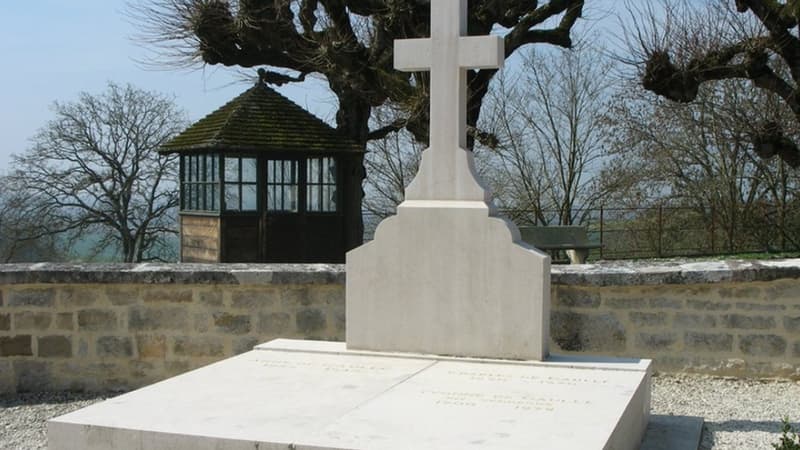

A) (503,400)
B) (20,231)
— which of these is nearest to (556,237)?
(503,400)

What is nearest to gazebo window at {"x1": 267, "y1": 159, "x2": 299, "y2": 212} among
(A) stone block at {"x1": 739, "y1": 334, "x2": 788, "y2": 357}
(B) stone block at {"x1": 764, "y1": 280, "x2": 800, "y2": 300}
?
(A) stone block at {"x1": 739, "y1": 334, "x2": 788, "y2": 357}

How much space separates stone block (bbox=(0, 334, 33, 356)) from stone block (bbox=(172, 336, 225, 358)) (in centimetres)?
107

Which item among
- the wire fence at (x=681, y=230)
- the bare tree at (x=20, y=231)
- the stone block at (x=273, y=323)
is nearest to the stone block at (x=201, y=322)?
the stone block at (x=273, y=323)

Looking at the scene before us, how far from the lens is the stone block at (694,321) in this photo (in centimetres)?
621

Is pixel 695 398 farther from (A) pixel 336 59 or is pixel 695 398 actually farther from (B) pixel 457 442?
(A) pixel 336 59

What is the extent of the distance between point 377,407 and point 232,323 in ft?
9.17

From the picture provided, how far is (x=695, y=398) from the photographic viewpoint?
19.3ft

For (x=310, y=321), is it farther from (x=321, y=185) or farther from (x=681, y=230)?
(x=681, y=230)

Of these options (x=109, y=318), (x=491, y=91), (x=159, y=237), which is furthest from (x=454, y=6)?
(x=159, y=237)

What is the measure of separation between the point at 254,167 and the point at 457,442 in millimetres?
9563

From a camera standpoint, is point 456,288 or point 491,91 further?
point 491,91

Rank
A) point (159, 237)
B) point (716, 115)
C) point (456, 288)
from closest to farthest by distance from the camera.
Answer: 1. point (456, 288)
2. point (716, 115)
3. point (159, 237)

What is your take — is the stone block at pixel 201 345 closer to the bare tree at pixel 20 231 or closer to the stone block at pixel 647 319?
the stone block at pixel 647 319

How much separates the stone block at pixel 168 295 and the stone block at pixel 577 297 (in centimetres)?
276
